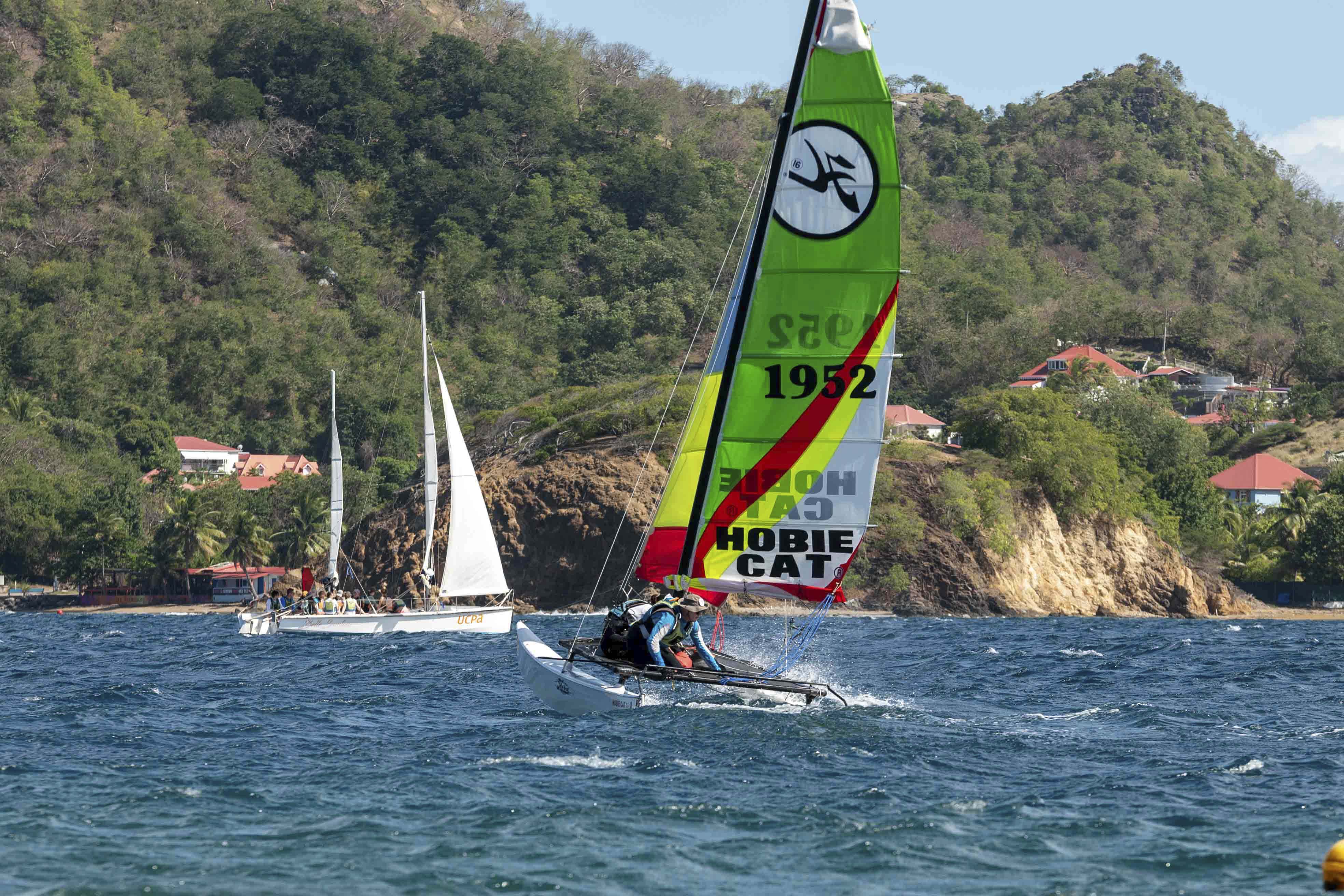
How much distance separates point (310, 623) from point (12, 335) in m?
73.9

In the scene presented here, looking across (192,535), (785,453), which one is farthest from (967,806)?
(192,535)

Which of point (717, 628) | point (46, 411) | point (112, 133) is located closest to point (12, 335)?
point (46, 411)

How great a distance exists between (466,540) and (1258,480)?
6185 cm

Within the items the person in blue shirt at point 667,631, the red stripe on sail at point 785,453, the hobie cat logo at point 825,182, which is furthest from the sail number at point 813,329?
the person in blue shirt at point 667,631

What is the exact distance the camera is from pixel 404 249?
130375 millimetres

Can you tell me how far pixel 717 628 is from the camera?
21562 mm

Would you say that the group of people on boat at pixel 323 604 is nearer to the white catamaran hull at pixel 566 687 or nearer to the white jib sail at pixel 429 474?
the white jib sail at pixel 429 474

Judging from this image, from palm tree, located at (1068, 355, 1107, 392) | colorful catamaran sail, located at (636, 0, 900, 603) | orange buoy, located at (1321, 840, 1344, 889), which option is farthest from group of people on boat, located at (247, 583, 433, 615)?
palm tree, located at (1068, 355, 1107, 392)

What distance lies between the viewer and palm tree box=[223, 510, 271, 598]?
81688mm

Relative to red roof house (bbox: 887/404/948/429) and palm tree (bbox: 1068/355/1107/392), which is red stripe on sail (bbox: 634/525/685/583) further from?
red roof house (bbox: 887/404/948/429)

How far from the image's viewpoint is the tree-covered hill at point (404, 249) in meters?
103

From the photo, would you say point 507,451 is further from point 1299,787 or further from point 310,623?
point 1299,787

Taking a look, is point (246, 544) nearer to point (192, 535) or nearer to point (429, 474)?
point (192, 535)

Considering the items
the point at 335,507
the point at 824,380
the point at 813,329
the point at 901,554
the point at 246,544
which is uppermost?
the point at 813,329
